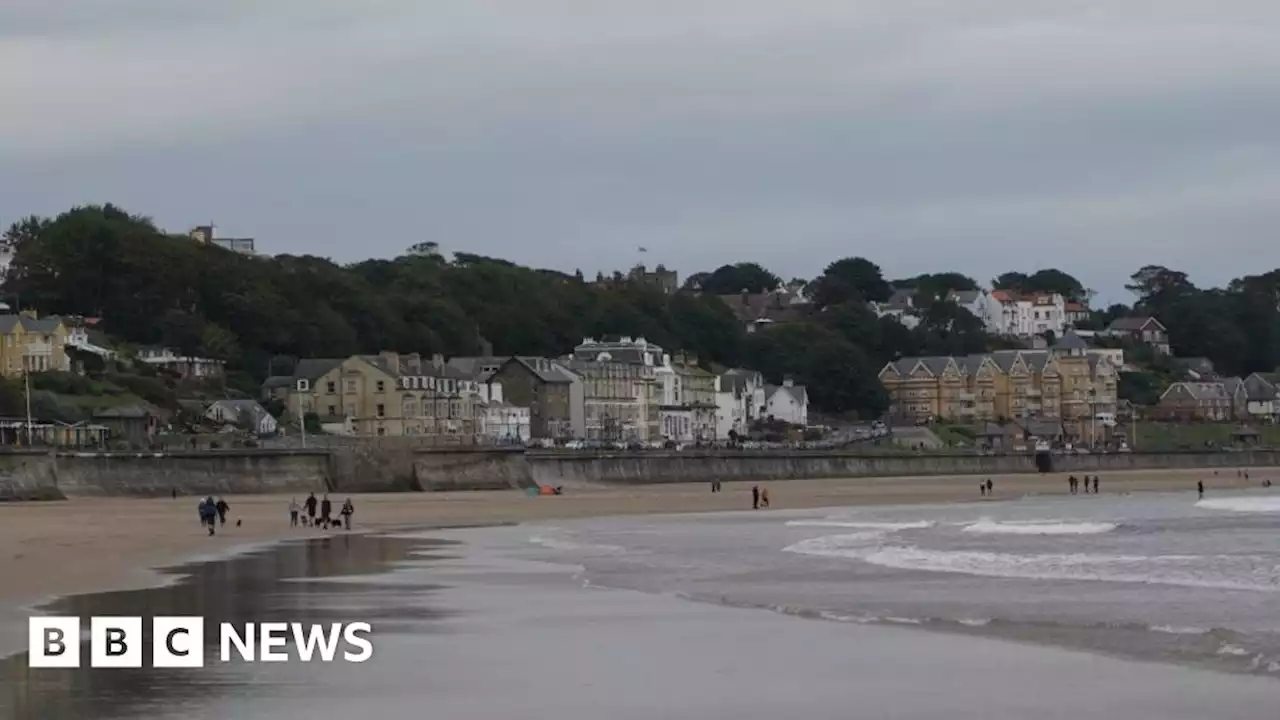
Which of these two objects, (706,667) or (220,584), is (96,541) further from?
(706,667)

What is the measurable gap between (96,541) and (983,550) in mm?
13986

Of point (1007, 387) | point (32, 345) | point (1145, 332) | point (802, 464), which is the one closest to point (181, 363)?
point (32, 345)

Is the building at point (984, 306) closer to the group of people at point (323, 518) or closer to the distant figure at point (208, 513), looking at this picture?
the group of people at point (323, 518)

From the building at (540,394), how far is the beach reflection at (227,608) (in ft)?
206

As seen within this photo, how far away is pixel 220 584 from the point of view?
25047 millimetres

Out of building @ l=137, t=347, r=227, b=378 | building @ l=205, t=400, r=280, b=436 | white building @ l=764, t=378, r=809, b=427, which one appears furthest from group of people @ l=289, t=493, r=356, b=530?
white building @ l=764, t=378, r=809, b=427

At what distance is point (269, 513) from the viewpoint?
4559 centimetres

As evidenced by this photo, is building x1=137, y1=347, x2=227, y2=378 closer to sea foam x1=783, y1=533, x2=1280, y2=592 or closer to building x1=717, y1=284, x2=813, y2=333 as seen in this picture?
sea foam x1=783, y1=533, x2=1280, y2=592

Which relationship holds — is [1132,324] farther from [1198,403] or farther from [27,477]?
[27,477]

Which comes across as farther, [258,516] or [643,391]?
[643,391]

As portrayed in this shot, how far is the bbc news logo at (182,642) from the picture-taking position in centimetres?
1686

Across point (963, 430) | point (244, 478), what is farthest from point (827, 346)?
point (244, 478)

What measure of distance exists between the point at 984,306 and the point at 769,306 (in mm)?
22580

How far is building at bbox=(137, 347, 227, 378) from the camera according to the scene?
89.9 metres
